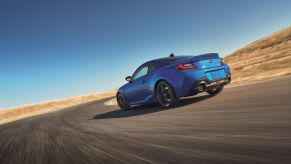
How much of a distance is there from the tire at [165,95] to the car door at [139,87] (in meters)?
0.59

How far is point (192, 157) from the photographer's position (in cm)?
292

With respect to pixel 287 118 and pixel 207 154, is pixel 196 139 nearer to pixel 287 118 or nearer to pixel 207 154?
pixel 207 154

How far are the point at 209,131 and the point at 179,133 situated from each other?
46 cm

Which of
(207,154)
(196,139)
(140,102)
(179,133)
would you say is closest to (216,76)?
(140,102)

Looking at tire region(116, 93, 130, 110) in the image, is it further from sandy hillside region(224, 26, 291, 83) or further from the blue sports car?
sandy hillside region(224, 26, 291, 83)

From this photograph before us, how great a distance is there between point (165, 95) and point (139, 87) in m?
1.39

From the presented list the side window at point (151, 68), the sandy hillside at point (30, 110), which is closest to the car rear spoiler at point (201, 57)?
the side window at point (151, 68)

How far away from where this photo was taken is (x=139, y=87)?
32.9 ft

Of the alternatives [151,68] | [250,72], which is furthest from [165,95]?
[250,72]

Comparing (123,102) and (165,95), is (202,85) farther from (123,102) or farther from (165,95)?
(123,102)

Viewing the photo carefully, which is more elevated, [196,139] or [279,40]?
[279,40]

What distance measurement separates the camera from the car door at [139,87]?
961 cm

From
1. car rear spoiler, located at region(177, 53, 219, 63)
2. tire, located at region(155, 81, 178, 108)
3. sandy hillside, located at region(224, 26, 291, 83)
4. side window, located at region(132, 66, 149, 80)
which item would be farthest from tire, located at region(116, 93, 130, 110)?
sandy hillside, located at region(224, 26, 291, 83)

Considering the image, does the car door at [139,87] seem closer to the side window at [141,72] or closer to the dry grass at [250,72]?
the side window at [141,72]
